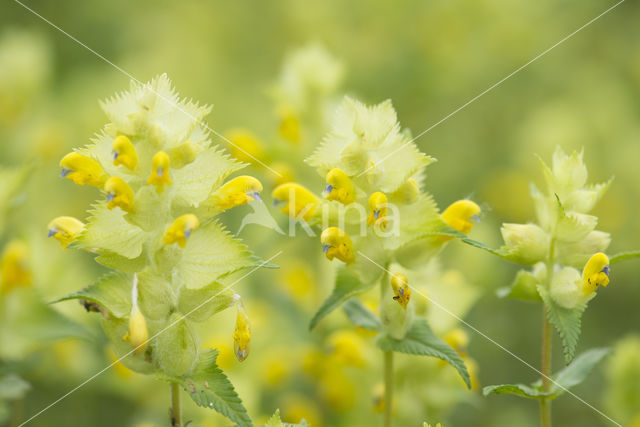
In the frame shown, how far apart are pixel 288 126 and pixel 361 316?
83 centimetres

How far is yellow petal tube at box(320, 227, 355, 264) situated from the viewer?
130 centimetres

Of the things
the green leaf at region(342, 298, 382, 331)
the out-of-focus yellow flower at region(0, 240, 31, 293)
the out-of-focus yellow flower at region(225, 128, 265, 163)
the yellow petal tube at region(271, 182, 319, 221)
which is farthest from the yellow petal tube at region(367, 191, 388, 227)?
the out-of-focus yellow flower at region(0, 240, 31, 293)

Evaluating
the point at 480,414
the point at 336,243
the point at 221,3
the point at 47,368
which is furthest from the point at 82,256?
the point at 221,3

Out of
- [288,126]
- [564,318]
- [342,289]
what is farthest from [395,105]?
[564,318]

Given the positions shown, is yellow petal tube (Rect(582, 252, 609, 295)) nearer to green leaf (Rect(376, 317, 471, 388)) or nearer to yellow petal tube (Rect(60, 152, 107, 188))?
green leaf (Rect(376, 317, 471, 388))

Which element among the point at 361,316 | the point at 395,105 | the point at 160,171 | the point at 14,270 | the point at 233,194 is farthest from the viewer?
the point at 395,105

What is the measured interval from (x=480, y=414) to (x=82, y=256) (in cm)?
185

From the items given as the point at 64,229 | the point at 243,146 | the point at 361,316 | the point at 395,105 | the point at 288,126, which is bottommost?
the point at 64,229

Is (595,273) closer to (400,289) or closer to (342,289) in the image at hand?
(400,289)

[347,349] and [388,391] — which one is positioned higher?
[347,349]

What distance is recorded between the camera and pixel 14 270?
1710mm

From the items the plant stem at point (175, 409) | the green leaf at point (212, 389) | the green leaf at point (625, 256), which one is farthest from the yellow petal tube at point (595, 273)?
the plant stem at point (175, 409)

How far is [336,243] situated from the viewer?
1318 millimetres

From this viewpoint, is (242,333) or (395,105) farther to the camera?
(395,105)
